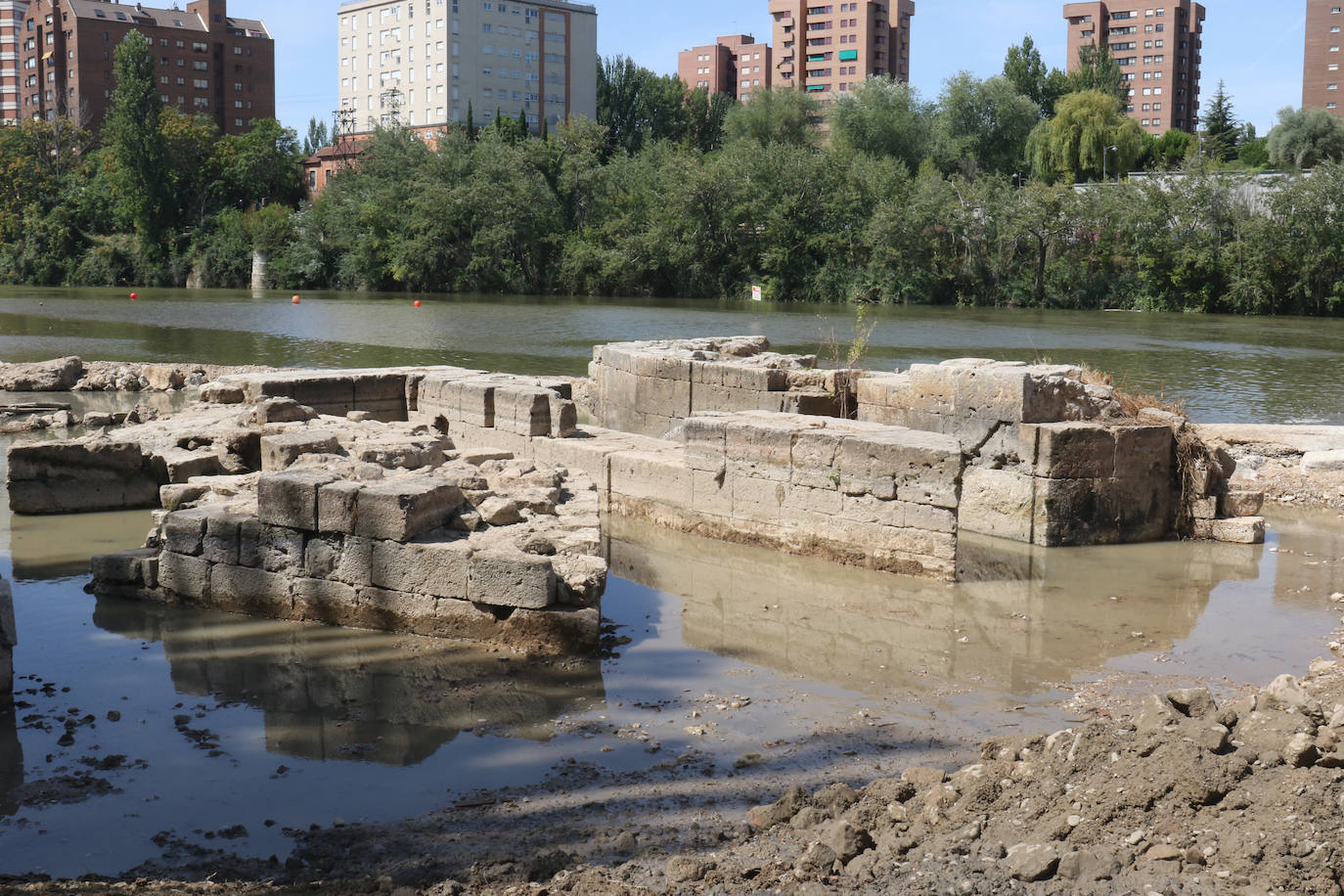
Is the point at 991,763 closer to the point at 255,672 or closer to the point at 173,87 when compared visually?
the point at 255,672

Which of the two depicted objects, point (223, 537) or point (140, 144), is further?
point (140, 144)

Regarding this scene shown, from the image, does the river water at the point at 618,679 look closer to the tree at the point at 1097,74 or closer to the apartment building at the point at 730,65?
the tree at the point at 1097,74

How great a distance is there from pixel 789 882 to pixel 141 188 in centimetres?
6937

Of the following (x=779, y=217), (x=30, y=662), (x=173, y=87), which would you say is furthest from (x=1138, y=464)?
(x=173, y=87)

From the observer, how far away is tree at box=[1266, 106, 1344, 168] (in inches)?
2340

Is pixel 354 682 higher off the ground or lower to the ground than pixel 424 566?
lower

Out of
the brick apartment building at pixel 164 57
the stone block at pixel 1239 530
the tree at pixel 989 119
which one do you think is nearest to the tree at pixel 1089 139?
the tree at pixel 989 119

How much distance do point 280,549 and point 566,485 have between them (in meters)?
2.34

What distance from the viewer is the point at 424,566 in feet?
22.7

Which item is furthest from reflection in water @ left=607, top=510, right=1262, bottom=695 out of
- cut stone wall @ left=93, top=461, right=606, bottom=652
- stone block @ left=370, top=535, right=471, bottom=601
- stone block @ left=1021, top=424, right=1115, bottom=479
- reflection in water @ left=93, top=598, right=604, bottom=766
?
stone block @ left=370, top=535, right=471, bottom=601

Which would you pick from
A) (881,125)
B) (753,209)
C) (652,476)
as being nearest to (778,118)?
(881,125)

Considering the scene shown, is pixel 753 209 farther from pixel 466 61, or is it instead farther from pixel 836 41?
pixel 836 41

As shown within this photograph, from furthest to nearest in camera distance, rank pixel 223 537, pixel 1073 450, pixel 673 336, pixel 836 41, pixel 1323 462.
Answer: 1. pixel 836 41
2. pixel 673 336
3. pixel 1323 462
4. pixel 1073 450
5. pixel 223 537

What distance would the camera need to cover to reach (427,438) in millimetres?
9898
